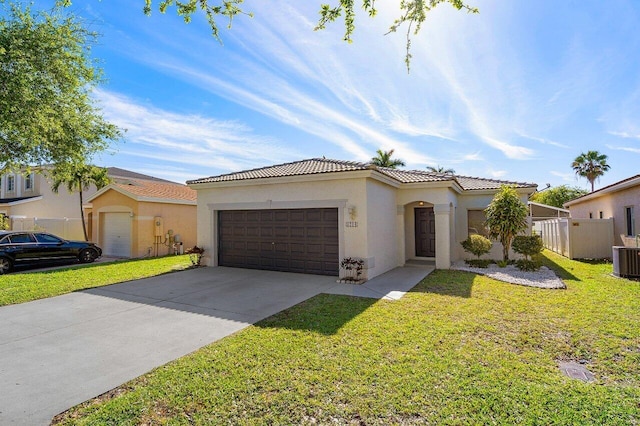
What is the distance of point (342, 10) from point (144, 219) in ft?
53.2

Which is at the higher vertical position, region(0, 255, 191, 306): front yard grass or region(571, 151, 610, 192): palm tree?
region(571, 151, 610, 192): palm tree

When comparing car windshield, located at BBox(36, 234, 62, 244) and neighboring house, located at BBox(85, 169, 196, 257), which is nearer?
car windshield, located at BBox(36, 234, 62, 244)

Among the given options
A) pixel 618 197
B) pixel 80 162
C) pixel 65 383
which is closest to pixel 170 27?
pixel 65 383

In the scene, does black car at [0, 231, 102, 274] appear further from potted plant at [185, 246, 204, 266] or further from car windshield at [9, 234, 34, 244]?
potted plant at [185, 246, 204, 266]

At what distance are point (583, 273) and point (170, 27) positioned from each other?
14.4 metres

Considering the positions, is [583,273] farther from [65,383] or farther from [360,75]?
[65,383]

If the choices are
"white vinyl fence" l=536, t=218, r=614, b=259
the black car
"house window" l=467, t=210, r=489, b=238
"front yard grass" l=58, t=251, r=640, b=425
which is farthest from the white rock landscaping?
the black car

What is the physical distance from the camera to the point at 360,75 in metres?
8.75

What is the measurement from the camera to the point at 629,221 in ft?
44.8

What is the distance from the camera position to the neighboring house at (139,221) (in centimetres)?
1712

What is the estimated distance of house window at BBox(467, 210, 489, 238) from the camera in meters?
15.0

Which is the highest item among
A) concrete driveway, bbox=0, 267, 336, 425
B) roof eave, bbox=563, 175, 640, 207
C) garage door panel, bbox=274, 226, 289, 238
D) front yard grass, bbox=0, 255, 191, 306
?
roof eave, bbox=563, 175, 640, 207

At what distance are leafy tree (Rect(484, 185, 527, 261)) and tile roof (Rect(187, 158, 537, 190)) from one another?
1.77 meters

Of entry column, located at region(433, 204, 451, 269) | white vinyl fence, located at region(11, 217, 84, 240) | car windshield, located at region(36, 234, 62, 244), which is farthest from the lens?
white vinyl fence, located at region(11, 217, 84, 240)
